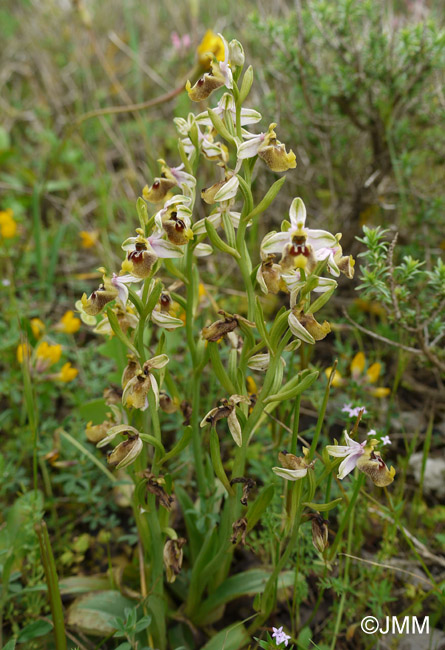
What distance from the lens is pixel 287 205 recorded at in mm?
2582

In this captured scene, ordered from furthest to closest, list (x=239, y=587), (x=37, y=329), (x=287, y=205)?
(x=287, y=205)
(x=37, y=329)
(x=239, y=587)

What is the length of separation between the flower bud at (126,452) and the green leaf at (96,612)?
506 mm

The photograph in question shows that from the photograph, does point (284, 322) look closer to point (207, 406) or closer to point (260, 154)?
point (260, 154)

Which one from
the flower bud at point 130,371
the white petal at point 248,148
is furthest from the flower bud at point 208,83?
the flower bud at point 130,371

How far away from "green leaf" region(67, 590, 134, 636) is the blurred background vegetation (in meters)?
0.12

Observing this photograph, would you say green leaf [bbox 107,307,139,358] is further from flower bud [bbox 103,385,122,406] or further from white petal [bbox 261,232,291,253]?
white petal [bbox 261,232,291,253]

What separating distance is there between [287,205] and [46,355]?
1.33 metres

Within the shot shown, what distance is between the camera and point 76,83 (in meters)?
4.14

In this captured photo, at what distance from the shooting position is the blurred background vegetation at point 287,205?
1724mm

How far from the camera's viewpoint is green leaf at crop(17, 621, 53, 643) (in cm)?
128

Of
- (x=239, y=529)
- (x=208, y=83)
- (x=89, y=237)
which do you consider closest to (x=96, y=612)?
(x=239, y=529)

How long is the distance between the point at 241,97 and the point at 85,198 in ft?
7.91

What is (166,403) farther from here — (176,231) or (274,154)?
(274,154)

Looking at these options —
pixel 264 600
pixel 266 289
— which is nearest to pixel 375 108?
pixel 266 289
